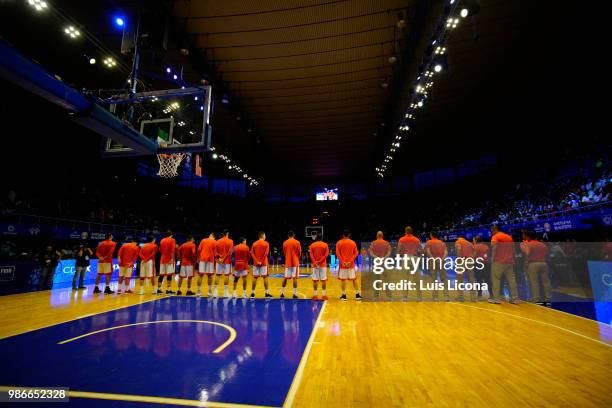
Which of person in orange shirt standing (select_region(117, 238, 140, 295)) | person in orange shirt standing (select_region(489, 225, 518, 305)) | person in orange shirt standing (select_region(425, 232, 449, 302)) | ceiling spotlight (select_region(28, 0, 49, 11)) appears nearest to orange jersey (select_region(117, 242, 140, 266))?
person in orange shirt standing (select_region(117, 238, 140, 295))

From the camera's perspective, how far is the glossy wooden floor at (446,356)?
3.01 metres

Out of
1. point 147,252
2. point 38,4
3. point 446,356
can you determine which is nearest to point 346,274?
point 446,356

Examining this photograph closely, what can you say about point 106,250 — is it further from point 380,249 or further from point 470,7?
point 470,7

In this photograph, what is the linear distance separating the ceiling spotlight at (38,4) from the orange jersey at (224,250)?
29.3 ft

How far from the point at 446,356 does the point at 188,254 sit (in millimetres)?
7455

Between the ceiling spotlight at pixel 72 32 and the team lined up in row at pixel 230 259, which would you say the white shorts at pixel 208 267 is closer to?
the team lined up in row at pixel 230 259

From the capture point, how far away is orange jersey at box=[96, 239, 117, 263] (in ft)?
31.4

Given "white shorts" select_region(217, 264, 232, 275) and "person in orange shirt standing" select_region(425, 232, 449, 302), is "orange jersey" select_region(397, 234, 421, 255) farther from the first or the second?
"white shorts" select_region(217, 264, 232, 275)

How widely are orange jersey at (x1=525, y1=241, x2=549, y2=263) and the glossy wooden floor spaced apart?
4.34ft

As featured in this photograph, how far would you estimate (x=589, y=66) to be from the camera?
13.9 meters

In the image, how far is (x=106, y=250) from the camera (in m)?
9.62

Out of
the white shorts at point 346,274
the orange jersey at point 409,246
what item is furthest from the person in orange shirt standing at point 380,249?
the white shorts at point 346,274

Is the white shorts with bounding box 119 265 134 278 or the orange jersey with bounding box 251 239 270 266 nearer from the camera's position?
the orange jersey with bounding box 251 239 270 266

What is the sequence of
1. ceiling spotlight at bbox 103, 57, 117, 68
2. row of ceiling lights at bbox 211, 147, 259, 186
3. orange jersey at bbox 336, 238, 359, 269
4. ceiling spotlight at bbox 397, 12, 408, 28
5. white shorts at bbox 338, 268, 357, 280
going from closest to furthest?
white shorts at bbox 338, 268, 357, 280, orange jersey at bbox 336, 238, 359, 269, ceiling spotlight at bbox 397, 12, 408, 28, ceiling spotlight at bbox 103, 57, 117, 68, row of ceiling lights at bbox 211, 147, 259, 186
